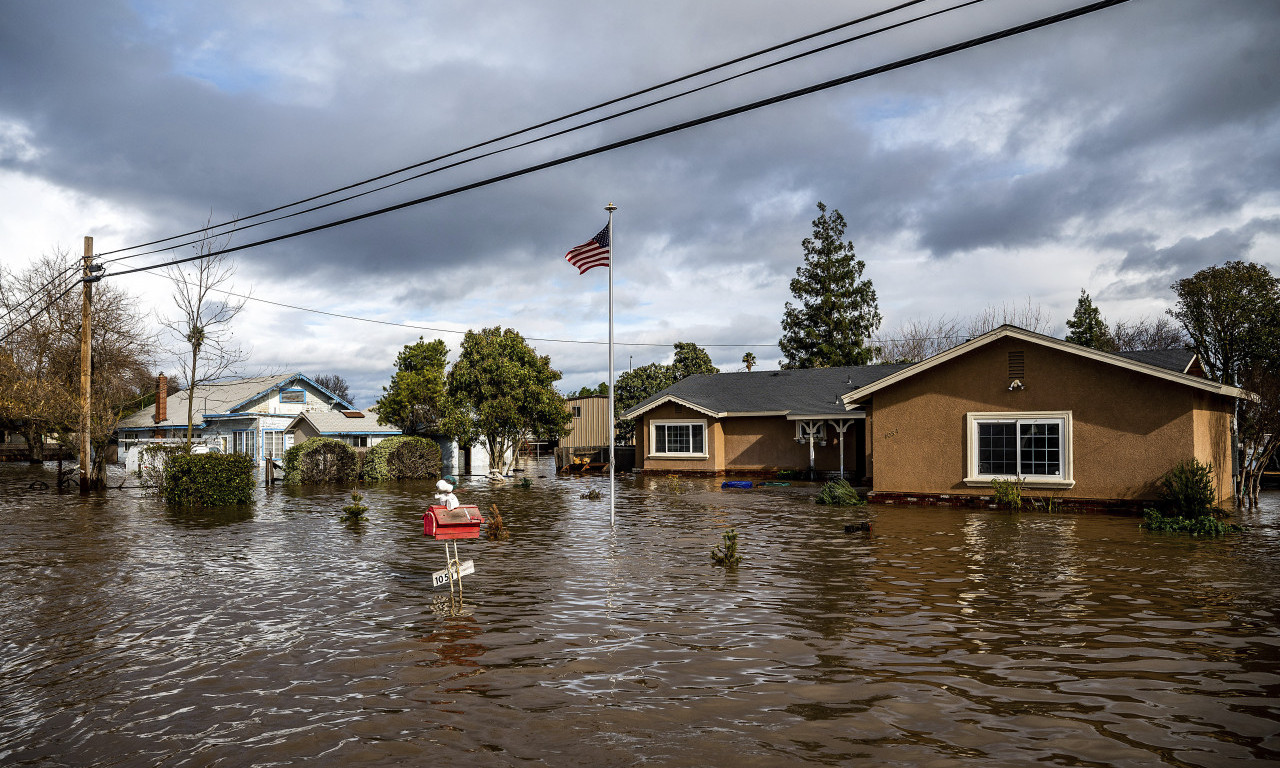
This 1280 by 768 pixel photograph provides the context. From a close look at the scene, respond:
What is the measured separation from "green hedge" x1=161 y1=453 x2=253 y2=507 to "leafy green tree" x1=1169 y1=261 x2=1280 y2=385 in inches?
1783

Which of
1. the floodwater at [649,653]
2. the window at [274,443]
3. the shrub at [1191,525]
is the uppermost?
the window at [274,443]

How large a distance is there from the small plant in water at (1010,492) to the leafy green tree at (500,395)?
21321 mm

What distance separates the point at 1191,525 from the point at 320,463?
31277 millimetres

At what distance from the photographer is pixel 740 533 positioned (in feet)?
57.6

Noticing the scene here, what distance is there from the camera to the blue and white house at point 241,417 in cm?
4553

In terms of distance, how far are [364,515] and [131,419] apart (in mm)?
39127

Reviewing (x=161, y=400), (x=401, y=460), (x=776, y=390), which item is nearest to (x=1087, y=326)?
(x=776, y=390)

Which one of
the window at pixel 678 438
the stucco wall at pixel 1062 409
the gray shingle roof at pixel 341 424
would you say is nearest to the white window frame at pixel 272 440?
the gray shingle roof at pixel 341 424

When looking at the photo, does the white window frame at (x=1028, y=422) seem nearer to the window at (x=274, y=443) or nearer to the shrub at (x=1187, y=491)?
the shrub at (x=1187, y=491)

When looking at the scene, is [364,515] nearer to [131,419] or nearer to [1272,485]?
[1272,485]

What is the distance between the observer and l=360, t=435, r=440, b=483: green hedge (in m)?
36.6

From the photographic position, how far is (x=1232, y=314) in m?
43.1

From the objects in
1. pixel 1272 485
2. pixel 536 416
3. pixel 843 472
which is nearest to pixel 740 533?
pixel 843 472

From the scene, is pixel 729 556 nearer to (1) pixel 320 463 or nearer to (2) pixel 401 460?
(1) pixel 320 463
